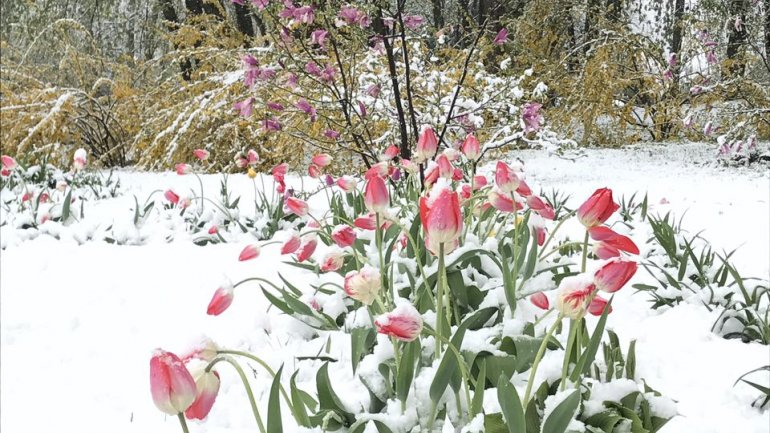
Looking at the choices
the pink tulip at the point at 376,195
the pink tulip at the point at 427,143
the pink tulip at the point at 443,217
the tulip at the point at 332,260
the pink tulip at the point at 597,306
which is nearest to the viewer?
the pink tulip at the point at 443,217

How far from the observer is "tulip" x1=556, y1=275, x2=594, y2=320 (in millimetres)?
688

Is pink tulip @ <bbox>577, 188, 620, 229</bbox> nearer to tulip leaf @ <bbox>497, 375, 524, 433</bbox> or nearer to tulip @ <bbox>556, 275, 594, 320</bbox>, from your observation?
tulip @ <bbox>556, 275, 594, 320</bbox>

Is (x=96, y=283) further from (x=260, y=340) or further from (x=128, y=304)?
(x=260, y=340)

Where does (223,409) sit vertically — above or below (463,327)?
below

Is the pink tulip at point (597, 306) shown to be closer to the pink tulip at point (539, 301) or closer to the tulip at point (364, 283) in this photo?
the pink tulip at point (539, 301)

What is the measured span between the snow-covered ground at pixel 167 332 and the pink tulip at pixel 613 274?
0.40m

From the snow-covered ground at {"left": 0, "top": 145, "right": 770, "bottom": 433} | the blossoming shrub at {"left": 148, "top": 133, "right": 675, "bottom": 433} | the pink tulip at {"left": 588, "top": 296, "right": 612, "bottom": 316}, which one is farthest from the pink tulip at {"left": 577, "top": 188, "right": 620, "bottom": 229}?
the snow-covered ground at {"left": 0, "top": 145, "right": 770, "bottom": 433}

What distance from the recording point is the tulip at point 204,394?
634 millimetres

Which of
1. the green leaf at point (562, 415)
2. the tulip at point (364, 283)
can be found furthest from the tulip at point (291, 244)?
the green leaf at point (562, 415)

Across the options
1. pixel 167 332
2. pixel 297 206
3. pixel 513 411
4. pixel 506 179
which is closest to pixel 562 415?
pixel 513 411

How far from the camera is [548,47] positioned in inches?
239

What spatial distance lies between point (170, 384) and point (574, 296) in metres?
0.43

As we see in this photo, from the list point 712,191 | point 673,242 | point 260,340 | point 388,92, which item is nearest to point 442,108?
point 388,92

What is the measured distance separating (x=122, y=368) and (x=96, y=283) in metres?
0.70
